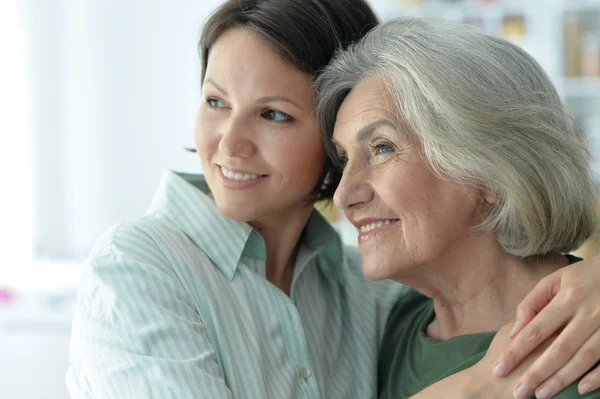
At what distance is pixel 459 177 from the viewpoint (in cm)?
144

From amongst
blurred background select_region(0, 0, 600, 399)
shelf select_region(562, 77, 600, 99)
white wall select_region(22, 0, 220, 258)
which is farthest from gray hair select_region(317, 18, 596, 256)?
shelf select_region(562, 77, 600, 99)

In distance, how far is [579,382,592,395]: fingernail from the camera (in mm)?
1209

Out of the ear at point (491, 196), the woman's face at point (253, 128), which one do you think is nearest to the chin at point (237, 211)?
the woman's face at point (253, 128)

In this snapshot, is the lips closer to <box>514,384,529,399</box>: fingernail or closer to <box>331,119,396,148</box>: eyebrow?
<box>331,119,396,148</box>: eyebrow

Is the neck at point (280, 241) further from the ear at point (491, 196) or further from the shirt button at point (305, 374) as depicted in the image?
the ear at point (491, 196)

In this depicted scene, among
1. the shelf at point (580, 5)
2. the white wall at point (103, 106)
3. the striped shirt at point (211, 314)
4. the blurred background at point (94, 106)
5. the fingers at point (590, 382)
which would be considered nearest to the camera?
the fingers at point (590, 382)

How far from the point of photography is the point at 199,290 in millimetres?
1466

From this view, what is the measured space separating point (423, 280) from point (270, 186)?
1.20 feet

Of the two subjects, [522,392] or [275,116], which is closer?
[522,392]

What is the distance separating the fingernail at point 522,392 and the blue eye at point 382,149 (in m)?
0.50

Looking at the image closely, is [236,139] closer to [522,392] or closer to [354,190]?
[354,190]

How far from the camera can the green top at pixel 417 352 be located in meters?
1.46

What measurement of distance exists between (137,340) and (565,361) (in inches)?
27.2

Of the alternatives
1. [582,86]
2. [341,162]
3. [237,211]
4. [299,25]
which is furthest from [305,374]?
[582,86]
